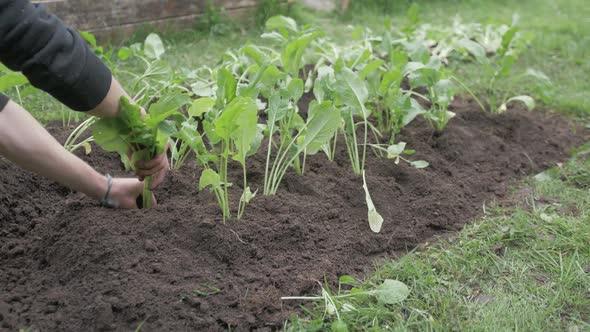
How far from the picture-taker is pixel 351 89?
2555 mm

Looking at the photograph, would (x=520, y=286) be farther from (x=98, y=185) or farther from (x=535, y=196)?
(x=98, y=185)

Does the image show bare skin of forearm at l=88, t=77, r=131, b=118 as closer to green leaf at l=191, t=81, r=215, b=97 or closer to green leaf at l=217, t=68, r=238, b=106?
green leaf at l=217, t=68, r=238, b=106

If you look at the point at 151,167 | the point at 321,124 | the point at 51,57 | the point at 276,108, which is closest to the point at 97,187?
the point at 151,167

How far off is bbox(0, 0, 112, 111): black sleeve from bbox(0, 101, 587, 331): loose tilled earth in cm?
50

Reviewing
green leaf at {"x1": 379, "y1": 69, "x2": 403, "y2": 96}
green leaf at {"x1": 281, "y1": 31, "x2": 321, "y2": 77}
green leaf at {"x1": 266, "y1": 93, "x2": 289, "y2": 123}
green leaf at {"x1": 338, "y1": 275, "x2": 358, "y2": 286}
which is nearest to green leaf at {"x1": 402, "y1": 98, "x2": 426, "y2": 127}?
green leaf at {"x1": 379, "y1": 69, "x2": 403, "y2": 96}

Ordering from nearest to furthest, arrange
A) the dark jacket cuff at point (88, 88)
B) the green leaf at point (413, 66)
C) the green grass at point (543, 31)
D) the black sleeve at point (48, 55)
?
the black sleeve at point (48, 55)
the dark jacket cuff at point (88, 88)
the green leaf at point (413, 66)
the green grass at point (543, 31)

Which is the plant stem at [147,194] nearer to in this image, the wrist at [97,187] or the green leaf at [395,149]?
the wrist at [97,187]

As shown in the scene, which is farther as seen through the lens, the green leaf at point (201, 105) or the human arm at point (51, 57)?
the green leaf at point (201, 105)

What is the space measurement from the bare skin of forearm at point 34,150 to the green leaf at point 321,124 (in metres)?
0.82

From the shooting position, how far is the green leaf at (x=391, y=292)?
1.90 metres

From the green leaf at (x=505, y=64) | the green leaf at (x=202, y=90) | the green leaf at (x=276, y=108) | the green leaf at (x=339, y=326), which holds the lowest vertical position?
the green leaf at (x=202, y=90)

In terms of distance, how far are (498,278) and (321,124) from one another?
2.73ft

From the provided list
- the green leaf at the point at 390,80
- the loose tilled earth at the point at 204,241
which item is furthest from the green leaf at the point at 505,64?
the green leaf at the point at 390,80

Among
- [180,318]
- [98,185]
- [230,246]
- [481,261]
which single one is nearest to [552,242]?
[481,261]
